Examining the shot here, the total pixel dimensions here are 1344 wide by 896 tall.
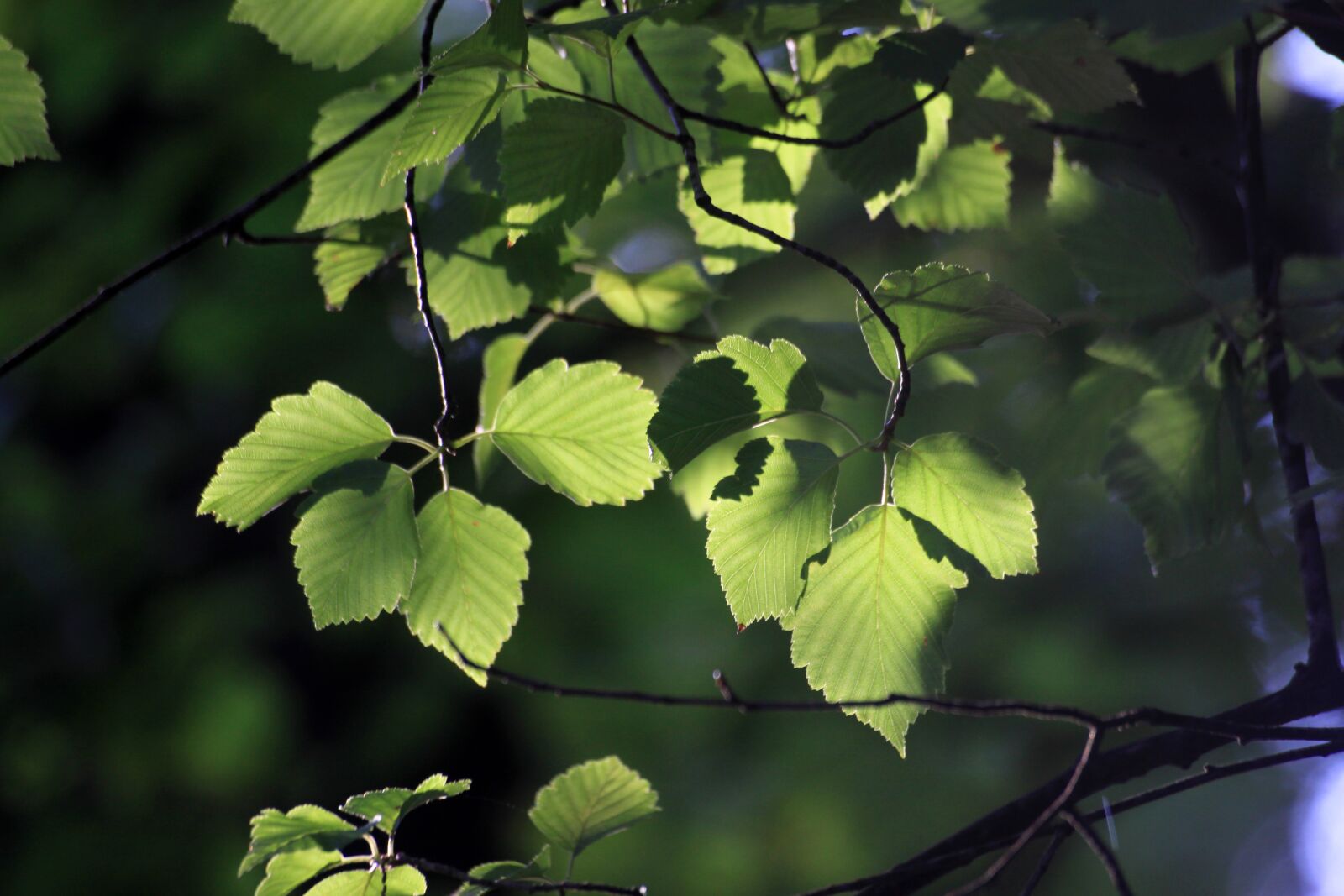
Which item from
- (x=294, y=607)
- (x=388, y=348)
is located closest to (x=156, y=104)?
(x=388, y=348)

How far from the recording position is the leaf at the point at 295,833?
496 mm

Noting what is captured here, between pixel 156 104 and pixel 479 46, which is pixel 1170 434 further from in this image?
pixel 156 104

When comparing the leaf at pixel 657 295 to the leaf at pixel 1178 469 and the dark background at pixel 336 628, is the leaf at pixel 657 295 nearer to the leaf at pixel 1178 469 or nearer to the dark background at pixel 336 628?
the leaf at pixel 1178 469

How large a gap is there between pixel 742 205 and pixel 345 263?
312 mm

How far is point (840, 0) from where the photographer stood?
1.88ft

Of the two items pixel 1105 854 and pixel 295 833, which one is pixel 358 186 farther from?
pixel 1105 854

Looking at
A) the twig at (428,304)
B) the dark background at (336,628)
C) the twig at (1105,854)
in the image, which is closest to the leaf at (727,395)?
the twig at (428,304)

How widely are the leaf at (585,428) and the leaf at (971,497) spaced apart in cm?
15

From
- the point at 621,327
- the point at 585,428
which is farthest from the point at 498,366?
the point at 585,428

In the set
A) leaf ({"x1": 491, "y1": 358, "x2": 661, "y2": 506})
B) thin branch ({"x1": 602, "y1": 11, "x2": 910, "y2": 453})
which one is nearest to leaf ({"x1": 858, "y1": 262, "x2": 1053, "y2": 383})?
thin branch ({"x1": 602, "y1": 11, "x2": 910, "y2": 453})

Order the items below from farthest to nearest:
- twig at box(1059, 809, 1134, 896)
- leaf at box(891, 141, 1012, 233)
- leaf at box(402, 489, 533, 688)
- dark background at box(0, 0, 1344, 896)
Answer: dark background at box(0, 0, 1344, 896) < leaf at box(891, 141, 1012, 233) < leaf at box(402, 489, 533, 688) < twig at box(1059, 809, 1134, 896)

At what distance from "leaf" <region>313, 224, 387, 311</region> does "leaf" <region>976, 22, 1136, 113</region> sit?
47cm

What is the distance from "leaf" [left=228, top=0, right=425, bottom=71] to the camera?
1.99ft

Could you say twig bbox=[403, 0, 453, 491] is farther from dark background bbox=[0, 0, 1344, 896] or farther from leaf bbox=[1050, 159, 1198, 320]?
dark background bbox=[0, 0, 1344, 896]
